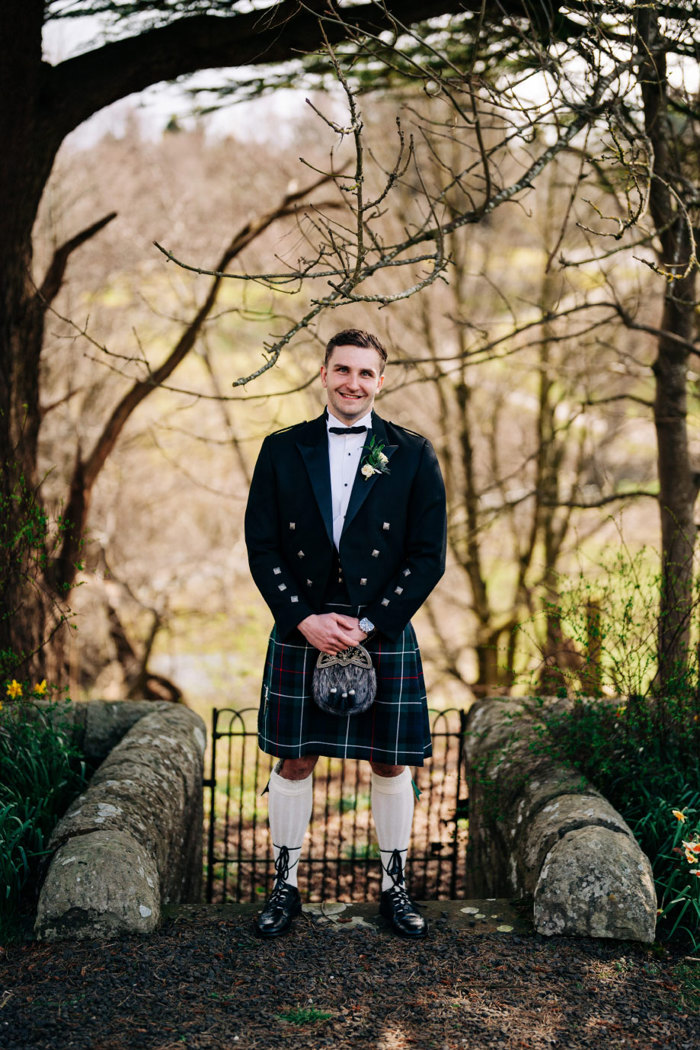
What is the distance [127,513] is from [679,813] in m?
7.24

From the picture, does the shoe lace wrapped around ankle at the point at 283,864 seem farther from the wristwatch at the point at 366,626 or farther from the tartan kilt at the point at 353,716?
the wristwatch at the point at 366,626

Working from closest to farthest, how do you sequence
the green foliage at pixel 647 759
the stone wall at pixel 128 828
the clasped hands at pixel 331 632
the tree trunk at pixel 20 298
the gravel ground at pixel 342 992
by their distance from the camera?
1. the gravel ground at pixel 342 992
2. the stone wall at pixel 128 828
3. the clasped hands at pixel 331 632
4. the green foliage at pixel 647 759
5. the tree trunk at pixel 20 298

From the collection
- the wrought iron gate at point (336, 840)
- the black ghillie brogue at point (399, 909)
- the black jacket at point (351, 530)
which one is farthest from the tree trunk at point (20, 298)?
the black ghillie brogue at point (399, 909)

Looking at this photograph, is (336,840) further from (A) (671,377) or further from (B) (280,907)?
(A) (671,377)

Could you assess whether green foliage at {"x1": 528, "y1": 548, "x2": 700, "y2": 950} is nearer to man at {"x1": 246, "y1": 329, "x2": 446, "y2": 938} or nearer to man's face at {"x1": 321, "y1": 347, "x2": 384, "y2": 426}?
man at {"x1": 246, "y1": 329, "x2": 446, "y2": 938}

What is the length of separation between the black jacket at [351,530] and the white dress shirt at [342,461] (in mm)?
29

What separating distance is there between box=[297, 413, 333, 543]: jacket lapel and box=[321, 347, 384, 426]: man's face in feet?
0.33

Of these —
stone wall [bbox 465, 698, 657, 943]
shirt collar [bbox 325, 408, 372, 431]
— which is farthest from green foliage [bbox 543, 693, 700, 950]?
shirt collar [bbox 325, 408, 372, 431]

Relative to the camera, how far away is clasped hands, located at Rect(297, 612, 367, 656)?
2906 millimetres

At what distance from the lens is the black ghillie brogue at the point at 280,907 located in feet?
9.64

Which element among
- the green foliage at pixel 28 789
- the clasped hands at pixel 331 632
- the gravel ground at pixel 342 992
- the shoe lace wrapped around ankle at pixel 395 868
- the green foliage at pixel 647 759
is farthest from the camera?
the green foliage at pixel 647 759

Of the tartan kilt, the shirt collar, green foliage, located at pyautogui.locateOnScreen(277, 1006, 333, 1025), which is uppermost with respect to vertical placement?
the shirt collar

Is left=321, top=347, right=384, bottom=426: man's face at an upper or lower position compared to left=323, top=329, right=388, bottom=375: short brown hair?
lower

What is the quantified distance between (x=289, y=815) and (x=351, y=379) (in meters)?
1.44
